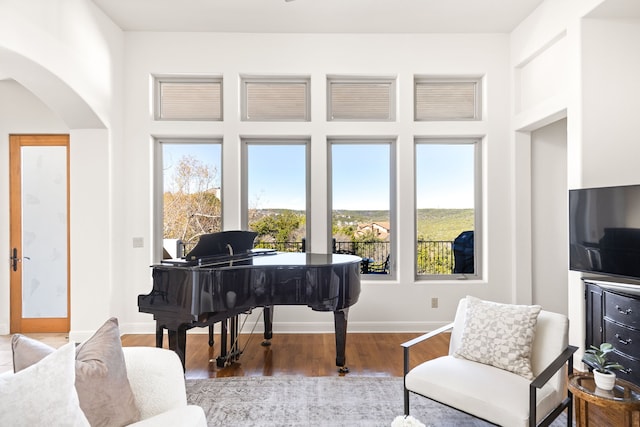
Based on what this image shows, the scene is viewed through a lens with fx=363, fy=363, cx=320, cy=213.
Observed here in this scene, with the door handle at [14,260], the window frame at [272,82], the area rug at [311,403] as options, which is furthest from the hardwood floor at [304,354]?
the window frame at [272,82]

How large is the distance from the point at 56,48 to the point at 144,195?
1.69m

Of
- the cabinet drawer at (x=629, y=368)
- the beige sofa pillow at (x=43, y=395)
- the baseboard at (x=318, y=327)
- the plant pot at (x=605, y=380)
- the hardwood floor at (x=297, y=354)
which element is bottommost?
the hardwood floor at (x=297, y=354)

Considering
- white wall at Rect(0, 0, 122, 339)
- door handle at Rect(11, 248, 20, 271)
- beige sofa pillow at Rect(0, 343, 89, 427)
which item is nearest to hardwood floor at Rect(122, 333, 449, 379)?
white wall at Rect(0, 0, 122, 339)

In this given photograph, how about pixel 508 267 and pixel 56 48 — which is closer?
pixel 56 48

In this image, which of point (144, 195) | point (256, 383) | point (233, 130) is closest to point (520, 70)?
point (233, 130)

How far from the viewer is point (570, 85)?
329cm

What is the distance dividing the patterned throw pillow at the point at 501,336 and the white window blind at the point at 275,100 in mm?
3061

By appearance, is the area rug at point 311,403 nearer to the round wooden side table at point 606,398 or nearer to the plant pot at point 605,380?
the round wooden side table at point 606,398

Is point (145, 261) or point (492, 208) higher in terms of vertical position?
point (492, 208)

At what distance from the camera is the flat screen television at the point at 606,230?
2.67 metres

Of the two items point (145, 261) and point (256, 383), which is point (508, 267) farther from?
point (145, 261)

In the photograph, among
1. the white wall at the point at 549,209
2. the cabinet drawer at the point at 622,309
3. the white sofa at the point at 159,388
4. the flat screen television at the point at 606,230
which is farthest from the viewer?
the white wall at the point at 549,209

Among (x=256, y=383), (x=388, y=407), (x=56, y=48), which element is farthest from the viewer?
(x=56, y=48)

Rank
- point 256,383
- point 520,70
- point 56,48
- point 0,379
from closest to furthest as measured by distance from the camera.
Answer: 1. point 0,379
2. point 256,383
3. point 56,48
4. point 520,70
